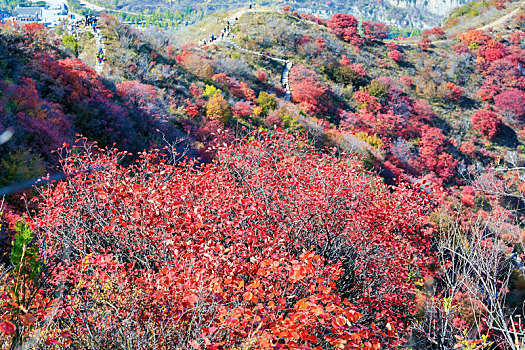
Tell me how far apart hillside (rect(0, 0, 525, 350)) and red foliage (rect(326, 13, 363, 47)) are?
312 millimetres

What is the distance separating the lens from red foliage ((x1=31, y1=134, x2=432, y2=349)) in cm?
533

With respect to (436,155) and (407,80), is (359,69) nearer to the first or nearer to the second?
(407,80)

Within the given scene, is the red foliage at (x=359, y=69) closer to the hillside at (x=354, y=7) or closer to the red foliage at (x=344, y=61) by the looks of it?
the red foliage at (x=344, y=61)

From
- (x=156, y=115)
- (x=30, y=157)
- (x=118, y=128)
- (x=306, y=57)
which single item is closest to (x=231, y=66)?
(x=306, y=57)

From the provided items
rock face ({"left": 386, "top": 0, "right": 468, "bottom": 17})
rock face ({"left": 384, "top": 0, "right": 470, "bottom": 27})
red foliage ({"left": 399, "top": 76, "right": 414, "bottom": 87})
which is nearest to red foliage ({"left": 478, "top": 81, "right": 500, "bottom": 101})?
red foliage ({"left": 399, "top": 76, "right": 414, "bottom": 87})

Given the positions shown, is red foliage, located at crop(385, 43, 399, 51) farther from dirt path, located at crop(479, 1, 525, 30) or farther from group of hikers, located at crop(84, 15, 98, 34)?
group of hikers, located at crop(84, 15, 98, 34)

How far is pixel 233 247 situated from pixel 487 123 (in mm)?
34583

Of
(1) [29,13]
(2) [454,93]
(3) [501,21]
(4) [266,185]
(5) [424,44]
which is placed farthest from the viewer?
(1) [29,13]

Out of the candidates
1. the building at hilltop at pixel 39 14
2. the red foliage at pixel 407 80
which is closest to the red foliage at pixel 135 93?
the red foliage at pixel 407 80

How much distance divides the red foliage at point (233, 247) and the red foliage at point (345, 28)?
38025mm

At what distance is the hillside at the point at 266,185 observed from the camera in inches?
198

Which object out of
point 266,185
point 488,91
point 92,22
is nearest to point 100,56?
point 92,22

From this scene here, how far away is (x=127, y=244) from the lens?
296 inches

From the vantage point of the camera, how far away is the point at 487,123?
107 ft
